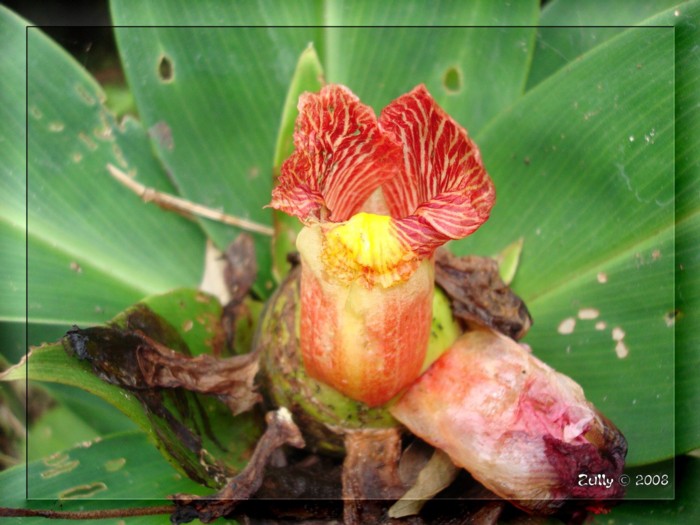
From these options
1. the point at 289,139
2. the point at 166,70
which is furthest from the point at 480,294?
the point at 166,70

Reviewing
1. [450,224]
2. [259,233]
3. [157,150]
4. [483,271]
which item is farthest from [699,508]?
[157,150]

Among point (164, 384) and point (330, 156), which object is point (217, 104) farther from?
point (164, 384)

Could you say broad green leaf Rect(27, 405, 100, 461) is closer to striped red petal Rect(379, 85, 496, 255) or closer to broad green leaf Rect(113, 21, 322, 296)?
broad green leaf Rect(113, 21, 322, 296)

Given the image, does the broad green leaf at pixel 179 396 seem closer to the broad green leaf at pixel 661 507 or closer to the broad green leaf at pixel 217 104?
the broad green leaf at pixel 217 104

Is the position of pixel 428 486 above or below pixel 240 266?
below

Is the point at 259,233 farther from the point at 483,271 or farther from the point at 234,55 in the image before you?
the point at 483,271
